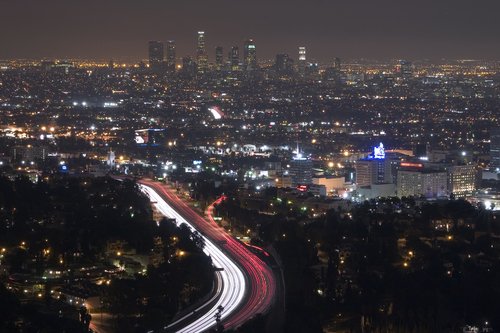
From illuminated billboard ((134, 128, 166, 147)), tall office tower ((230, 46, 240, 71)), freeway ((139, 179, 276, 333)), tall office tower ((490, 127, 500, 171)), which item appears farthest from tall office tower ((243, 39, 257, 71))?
freeway ((139, 179, 276, 333))

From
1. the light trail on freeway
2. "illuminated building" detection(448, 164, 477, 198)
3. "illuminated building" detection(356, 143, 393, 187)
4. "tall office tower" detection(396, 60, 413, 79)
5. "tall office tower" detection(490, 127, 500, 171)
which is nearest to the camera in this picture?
the light trail on freeway

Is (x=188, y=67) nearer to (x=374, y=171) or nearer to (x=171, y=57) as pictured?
(x=171, y=57)

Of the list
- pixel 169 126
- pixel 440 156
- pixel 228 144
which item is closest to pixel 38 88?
pixel 169 126

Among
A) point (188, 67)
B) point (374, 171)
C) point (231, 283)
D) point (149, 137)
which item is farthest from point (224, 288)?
point (188, 67)

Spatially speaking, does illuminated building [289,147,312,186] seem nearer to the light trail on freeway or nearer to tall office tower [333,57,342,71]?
the light trail on freeway

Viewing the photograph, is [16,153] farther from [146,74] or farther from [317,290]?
[146,74]

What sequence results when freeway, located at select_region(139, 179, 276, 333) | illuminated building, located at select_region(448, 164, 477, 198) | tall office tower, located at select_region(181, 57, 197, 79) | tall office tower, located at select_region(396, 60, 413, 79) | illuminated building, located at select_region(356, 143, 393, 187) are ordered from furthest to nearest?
1. tall office tower, located at select_region(396, 60, 413, 79)
2. tall office tower, located at select_region(181, 57, 197, 79)
3. illuminated building, located at select_region(356, 143, 393, 187)
4. illuminated building, located at select_region(448, 164, 477, 198)
5. freeway, located at select_region(139, 179, 276, 333)

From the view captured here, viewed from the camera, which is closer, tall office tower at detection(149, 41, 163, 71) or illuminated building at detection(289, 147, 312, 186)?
illuminated building at detection(289, 147, 312, 186)
